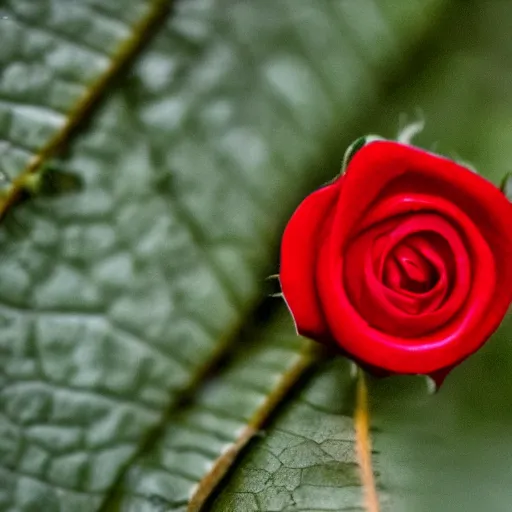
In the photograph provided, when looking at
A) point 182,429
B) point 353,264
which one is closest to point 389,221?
point 353,264

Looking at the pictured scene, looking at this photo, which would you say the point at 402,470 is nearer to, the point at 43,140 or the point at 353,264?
the point at 353,264

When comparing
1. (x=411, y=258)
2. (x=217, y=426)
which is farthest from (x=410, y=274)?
(x=217, y=426)

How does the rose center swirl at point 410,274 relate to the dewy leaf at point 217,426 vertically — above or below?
above

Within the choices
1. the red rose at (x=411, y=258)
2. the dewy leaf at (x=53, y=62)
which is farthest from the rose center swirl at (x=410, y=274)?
the dewy leaf at (x=53, y=62)

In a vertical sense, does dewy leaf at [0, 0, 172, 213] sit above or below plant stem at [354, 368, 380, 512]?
above

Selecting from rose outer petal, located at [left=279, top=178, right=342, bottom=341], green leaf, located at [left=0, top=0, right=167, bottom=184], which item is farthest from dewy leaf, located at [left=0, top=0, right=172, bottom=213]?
rose outer petal, located at [left=279, top=178, right=342, bottom=341]

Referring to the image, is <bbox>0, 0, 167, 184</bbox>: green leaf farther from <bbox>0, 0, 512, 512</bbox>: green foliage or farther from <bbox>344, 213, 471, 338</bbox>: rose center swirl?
<bbox>344, 213, 471, 338</bbox>: rose center swirl

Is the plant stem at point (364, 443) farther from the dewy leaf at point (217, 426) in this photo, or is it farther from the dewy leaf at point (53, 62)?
the dewy leaf at point (53, 62)
